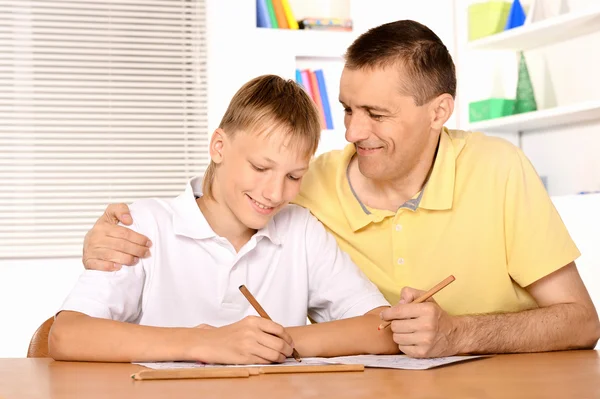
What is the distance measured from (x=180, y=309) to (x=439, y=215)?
643mm

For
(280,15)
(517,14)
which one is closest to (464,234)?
(517,14)

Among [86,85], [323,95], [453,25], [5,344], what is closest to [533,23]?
[453,25]

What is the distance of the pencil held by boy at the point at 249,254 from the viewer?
5.16 ft

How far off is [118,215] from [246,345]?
19.8 inches

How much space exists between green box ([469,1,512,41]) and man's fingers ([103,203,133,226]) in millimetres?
3001

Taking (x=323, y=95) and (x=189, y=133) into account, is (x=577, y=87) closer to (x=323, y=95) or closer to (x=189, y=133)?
(x=323, y=95)

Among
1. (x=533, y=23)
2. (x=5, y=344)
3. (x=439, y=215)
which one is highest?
(x=533, y=23)

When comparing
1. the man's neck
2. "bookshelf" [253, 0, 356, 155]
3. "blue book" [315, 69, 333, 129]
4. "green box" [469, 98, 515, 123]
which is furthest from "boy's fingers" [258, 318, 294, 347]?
"blue book" [315, 69, 333, 129]

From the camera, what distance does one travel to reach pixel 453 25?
4.68m

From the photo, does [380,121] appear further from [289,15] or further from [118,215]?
[289,15]

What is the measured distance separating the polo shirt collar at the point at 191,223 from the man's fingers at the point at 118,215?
11cm

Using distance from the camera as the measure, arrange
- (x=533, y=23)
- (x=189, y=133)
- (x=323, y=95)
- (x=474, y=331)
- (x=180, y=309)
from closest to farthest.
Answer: (x=474, y=331) → (x=180, y=309) → (x=533, y=23) → (x=323, y=95) → (x=189, y=133)

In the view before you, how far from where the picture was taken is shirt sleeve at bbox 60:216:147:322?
1.52m

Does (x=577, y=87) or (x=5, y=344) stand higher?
(x=577, y=87)
